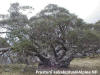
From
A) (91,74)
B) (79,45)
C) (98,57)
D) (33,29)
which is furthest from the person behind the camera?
(98,57)

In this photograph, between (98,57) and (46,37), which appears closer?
(46,37)

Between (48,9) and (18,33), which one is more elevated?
(48,9)

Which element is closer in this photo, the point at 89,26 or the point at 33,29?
the point at 33,29

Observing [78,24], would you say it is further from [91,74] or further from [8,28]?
[8,28]

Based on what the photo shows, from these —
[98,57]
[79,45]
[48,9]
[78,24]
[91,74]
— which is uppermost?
[48,9]

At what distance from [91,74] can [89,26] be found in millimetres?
2840

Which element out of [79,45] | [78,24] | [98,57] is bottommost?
[98,57]

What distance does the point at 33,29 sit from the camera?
24.9 ft

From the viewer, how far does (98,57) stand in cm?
1675

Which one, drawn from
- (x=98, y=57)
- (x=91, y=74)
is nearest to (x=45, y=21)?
(x=91, y=74)

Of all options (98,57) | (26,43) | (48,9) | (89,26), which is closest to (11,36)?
(26,43)

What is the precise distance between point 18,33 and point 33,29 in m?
0.77

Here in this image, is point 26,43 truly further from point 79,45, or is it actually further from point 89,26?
point 89,26

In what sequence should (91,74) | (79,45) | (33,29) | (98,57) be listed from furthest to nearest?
(98,57)
(79,45)
(33,29)
(91,74)
